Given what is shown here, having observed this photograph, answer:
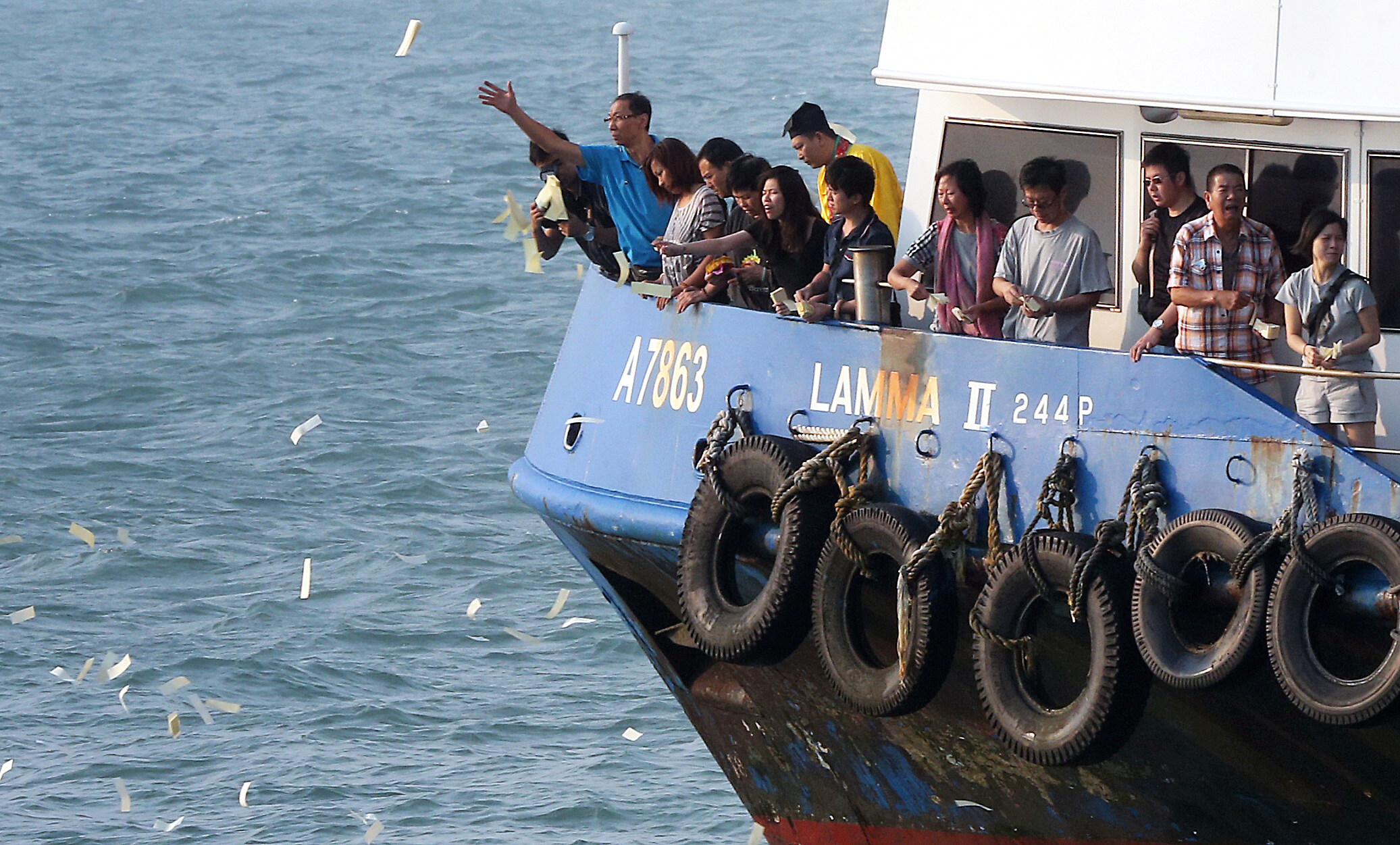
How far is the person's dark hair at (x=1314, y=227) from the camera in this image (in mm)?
7066

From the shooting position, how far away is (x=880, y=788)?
8.92 metres

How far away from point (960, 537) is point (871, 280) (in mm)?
1182

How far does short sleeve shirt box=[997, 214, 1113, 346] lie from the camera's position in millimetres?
7742

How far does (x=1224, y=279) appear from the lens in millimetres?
7418

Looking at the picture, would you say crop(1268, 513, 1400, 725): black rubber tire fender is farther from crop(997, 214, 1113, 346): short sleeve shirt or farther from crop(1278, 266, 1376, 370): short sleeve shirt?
crop(997, 214, 1113, 346): short sleeve shirt

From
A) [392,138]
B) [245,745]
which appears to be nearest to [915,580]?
[245,745]

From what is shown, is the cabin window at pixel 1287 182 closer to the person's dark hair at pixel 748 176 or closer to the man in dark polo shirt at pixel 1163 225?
the man in dark polo shirt at pixel 1163 225

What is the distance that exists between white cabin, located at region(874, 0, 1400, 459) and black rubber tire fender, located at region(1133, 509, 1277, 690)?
103cm

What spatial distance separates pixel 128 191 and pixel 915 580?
27.2m

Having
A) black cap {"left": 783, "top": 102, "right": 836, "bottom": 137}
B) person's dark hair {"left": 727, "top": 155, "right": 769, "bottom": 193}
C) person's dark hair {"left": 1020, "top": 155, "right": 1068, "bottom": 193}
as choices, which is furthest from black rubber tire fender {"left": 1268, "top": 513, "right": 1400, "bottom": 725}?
black cap {"left": 783, "top": 102, "right": 836, "bottom": 137}

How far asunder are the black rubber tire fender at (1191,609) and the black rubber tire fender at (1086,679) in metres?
0.10

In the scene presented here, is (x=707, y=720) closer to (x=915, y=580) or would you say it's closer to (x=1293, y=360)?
(x=915, y=580)

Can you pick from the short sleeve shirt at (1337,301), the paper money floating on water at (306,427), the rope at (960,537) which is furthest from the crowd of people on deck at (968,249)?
the paper money floating on water at (306,427)

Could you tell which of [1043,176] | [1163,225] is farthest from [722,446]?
[1163,225]
